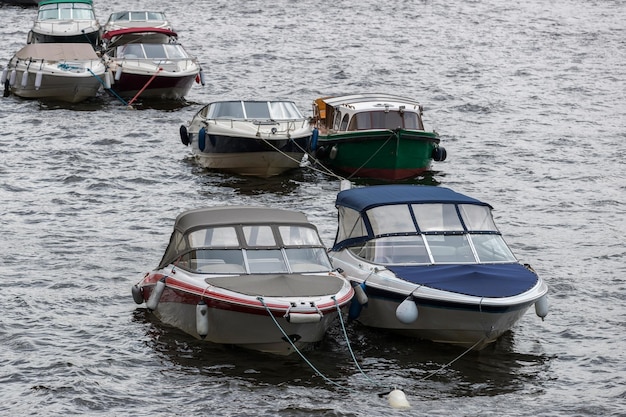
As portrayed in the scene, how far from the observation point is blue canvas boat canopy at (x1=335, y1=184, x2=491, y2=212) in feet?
67.4

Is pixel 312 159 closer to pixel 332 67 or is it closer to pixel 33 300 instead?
pixel 33 300

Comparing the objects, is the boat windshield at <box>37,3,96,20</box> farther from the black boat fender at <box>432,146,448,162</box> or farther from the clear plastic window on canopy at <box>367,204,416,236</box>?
the clear plastic window on canopy at <box>367,204,416,236</box>

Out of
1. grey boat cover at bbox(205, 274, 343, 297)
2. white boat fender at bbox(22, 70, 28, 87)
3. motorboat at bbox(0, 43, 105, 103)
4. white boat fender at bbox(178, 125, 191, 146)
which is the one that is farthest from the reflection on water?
white boat fender at bbox(22, 70, 28, 87)

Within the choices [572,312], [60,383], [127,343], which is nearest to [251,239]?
[127,343]

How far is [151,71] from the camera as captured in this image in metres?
40.7

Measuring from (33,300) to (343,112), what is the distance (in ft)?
44.5

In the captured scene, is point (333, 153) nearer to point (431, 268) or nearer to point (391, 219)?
point (391, 219)

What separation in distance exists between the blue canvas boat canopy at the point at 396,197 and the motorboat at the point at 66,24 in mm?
29974

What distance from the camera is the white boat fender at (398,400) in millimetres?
16578

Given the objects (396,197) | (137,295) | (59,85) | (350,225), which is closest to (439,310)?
(396,197)

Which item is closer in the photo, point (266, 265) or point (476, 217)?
point (266, 265)

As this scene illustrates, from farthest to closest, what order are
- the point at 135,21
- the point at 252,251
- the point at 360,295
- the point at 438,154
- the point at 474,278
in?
the point at 135,21
the point at 438,154
the point at 252,251
the point at 360,295
the point at 474,278

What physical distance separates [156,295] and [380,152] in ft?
43.7

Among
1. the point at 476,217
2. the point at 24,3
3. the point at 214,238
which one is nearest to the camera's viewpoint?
the point at 214,238
